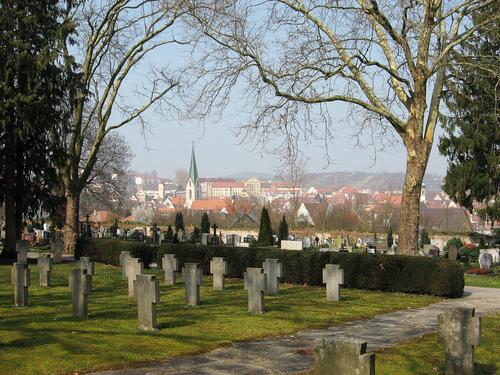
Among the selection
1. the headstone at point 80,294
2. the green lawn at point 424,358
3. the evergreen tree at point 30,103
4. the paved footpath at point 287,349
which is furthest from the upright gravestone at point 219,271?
the evergreen tree at point 30,103

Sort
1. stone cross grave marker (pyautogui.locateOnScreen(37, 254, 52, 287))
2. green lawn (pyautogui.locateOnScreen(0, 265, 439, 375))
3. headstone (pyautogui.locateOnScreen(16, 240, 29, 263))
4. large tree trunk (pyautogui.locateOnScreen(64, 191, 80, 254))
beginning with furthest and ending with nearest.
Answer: large tree trunk (pyautogui.locateOnScreen(64, 191, 80, 254)), headstone (pyautogui.locateOnScreen(16, 240, 29, 263)), stone cross grave marker (pyautogui.locateOnScreen(37, 254, 52, 287)), green lawn (pyautogui.locateOnScreen(0, 265, 439, 375))

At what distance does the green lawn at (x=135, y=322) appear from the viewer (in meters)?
10.0

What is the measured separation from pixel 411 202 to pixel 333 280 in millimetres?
4844

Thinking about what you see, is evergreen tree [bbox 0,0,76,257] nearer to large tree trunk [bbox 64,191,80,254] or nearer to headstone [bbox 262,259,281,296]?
large tree trunk [bbox 64,191,80,254]

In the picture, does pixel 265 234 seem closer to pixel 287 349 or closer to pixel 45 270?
pixel 45 270

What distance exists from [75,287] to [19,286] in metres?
2.33

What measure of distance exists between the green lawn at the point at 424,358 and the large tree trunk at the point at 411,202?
879 cm

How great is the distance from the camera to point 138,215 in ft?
345

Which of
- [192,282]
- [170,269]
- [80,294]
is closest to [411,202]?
[170,269]

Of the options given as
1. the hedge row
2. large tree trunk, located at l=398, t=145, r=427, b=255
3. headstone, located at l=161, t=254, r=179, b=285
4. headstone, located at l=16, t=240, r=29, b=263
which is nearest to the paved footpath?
the hedge row

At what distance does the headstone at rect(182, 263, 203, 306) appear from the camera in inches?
603

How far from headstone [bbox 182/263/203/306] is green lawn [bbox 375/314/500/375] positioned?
5182 millimetres

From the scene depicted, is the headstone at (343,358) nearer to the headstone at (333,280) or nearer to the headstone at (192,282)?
the headstone at (192,282)

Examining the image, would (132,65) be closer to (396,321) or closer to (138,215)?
(396,321)
